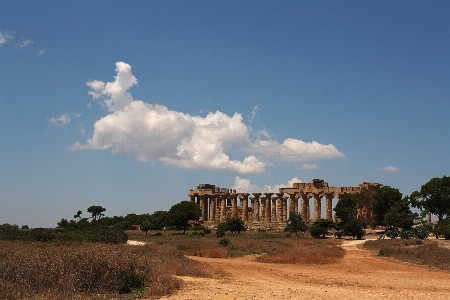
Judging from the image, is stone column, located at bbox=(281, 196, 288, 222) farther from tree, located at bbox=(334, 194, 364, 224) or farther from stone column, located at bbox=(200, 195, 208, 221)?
stone column, located at bbox=(200, 195, 208, 221)

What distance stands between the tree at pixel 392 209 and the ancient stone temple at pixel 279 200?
9380 mm

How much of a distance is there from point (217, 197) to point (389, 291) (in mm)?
69701

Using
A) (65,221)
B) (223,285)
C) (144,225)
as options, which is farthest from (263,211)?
(223,285)

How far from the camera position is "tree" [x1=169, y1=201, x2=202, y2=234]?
6177 centimetres

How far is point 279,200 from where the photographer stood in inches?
3066

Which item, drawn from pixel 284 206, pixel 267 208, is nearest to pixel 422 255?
pixel 284 206

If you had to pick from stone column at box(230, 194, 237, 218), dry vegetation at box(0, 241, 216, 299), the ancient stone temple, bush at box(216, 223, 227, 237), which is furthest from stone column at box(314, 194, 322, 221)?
dry vegetation at box(0, 241, 216, 299)

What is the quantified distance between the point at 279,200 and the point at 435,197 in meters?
25.7

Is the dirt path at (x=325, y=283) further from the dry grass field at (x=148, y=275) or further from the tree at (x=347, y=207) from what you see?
the tree at (x=347, y=207)

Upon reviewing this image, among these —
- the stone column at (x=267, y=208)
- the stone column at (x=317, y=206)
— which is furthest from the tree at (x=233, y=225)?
the stone column at (x=267, y=208)

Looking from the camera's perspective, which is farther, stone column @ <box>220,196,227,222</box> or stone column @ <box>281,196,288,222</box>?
stone column @ <box>220,196,227,222</box>

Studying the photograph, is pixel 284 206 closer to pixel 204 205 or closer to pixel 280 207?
pixel 280 207

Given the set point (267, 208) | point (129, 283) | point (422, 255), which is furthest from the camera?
point (267, 208)

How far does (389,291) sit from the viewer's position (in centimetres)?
1589
